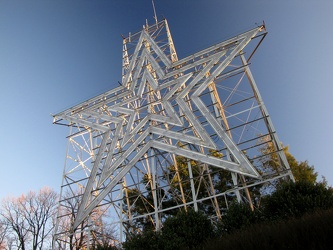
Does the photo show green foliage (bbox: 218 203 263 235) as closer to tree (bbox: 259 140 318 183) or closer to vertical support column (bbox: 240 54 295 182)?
vertical support column (bbox: 240 54 295 182)

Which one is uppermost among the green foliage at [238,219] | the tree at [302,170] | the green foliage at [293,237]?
the tree at [302,170]

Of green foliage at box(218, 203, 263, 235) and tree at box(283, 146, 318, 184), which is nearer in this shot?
green foliage at box(218, 203, 263, 235)

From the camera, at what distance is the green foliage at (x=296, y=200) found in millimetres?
9477

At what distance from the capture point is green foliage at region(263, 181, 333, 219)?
9477mm

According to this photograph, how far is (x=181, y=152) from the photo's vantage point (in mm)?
14625

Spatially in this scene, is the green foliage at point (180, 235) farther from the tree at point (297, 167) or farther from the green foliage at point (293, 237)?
the tree at point (297, 167)

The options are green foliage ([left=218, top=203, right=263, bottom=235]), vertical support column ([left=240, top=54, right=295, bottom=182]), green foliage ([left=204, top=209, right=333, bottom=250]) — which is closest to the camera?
green foliage ([left=204, top=209, right=333, bottom=250])

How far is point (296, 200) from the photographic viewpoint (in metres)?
9.74

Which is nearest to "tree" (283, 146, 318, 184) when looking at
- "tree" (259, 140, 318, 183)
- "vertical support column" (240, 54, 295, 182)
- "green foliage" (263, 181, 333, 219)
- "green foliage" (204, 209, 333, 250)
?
"tree" (259, 140, 318, 183)

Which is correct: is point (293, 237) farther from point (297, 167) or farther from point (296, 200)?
point (297, 167)

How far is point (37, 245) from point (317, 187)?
87.7 feet

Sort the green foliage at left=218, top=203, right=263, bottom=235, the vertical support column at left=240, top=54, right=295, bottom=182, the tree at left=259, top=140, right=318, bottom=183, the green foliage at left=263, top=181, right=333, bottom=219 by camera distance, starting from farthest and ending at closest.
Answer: the tree at left=259, top=140, right=318, bottom=183 → the vertical support column at left=240, top=54, right=295, bottom=182 → the green foliage at left=218, top=203, right=263, bottom=235 → the green foliage at left=263, top=181, right=333, bottom=219

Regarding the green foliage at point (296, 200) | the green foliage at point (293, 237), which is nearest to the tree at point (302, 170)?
the green foliage at point (296, 200)

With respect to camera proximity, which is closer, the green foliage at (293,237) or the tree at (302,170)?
the green foliage at (293,237)
